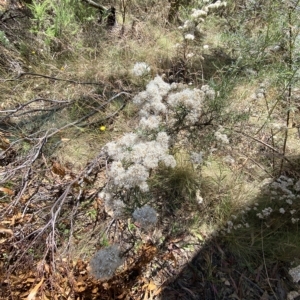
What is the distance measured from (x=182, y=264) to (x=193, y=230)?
25cm

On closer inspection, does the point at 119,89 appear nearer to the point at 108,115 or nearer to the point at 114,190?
the point at 108,115

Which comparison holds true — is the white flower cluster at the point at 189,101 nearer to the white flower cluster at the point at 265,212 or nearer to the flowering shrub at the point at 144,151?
the flowering shrub at the point at 144,151

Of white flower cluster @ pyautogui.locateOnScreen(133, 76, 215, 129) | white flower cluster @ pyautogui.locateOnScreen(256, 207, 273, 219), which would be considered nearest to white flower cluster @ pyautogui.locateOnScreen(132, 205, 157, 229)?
white flower cluster @ pyautogui.locateOnScreen(133, 76, 215, 129)

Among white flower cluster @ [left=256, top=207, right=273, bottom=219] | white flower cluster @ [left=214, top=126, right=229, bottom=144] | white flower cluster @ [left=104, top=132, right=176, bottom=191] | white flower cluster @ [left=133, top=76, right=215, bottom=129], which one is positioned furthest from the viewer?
white flower cluster @ [left=256, top=207, right=273, bottom=219]

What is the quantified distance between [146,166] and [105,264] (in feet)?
1.67

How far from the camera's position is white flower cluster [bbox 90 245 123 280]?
4.62 feet

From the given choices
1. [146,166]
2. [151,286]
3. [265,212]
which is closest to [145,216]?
[146,166]

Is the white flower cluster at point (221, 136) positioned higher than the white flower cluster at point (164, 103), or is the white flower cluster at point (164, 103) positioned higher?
the white flower cluster at point (164, 103)

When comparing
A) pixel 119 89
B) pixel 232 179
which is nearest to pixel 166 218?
pixel 232 179

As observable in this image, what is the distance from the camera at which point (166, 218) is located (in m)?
2.12

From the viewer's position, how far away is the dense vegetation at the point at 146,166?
162 cm

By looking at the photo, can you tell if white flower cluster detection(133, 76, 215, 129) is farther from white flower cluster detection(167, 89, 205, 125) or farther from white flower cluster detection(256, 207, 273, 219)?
white flower cluster detection(256, 207, 273, 219)

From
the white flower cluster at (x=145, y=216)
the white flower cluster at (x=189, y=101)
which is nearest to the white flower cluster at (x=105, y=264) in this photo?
the white flower cluster at (x=145, y=216)

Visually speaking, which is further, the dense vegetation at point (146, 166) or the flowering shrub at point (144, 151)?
the dense vegetation at point (146, 166)
